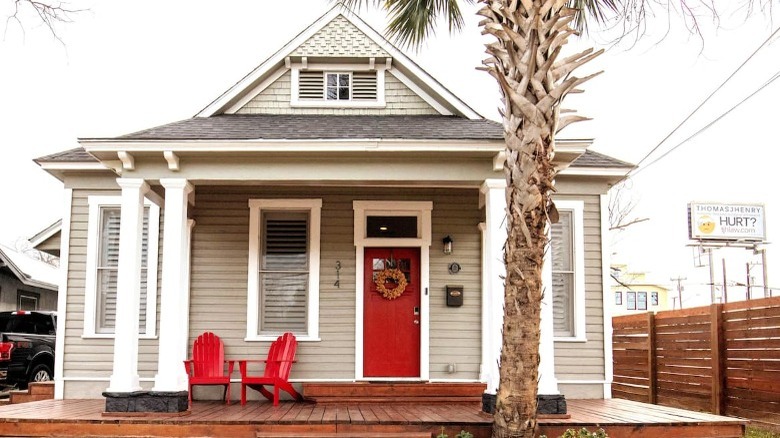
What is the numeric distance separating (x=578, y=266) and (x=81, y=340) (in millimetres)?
6358

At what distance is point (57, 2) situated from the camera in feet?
24.3

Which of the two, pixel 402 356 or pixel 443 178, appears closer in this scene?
pixel 443 178

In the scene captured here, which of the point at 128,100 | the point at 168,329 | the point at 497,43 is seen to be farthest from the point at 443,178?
the point at 128,100

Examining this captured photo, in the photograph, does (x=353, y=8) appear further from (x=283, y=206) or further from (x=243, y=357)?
(x=243, y=357)

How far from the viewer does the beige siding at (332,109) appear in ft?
34.2

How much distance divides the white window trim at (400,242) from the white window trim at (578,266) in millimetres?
1691

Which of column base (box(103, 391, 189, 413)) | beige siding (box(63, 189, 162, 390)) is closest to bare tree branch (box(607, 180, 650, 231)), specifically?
beige siding (box(63, 189, 162, 390))

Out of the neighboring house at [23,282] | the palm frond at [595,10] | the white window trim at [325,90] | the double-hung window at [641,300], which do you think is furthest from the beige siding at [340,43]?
the double-hung window at [641,300]

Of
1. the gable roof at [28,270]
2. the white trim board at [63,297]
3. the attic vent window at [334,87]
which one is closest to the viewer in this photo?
the white trim board at [63,297]

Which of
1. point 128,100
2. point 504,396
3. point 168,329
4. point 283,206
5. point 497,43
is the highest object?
Answer: point 128,100

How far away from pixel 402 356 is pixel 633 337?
513cm

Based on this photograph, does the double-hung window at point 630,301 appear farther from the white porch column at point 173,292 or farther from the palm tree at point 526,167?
the palm tree at point 526,167

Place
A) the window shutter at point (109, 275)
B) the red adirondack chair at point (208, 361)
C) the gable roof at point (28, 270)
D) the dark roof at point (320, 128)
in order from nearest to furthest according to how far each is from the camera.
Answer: the dark roof at point (320, 128) < the red adirondack chair at point (208, 361) < the window shutter at point (109, 275) < the gable roof at point (28, 270)

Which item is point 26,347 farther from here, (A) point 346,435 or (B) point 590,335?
(B) point 590,335
